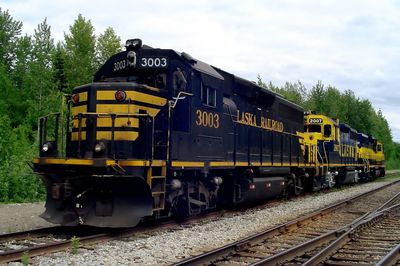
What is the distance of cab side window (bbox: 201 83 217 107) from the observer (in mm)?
10242

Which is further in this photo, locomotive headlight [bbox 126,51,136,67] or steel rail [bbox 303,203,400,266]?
locomotive headlight [bbox 126,51,136,67]

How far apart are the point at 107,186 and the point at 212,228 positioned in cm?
260

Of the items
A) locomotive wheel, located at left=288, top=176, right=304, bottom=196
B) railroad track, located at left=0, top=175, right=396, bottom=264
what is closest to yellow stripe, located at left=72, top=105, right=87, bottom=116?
railroad track, located at left=0, top=175, right=396, bottom=264

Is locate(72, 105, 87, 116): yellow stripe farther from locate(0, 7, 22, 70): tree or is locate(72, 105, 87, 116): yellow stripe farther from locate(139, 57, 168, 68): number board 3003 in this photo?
locate(0, 7, 22, 70): tree

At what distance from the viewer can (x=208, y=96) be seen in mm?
10438

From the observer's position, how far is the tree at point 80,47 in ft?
161

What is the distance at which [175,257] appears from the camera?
22.2 ft

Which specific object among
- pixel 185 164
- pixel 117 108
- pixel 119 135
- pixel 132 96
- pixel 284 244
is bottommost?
pixel 284 244

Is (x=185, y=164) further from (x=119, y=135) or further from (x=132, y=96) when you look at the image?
(x=132, y=96)

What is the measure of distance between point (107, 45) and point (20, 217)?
4166cm

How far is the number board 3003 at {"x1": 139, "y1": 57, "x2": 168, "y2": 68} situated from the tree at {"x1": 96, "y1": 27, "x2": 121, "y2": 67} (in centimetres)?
4255

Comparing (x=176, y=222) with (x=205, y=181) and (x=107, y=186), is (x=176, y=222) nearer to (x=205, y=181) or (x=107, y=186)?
(x=205, y=181)

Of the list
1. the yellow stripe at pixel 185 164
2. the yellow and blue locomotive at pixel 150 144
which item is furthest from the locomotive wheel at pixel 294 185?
the yellow stripe at pixel 185 164

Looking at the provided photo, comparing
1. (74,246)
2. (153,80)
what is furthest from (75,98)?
(74,246)
